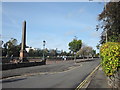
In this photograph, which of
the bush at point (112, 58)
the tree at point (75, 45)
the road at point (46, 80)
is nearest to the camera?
the bush at point (112, 58)

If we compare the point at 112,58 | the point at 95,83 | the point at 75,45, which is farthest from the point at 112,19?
the point at 75,45

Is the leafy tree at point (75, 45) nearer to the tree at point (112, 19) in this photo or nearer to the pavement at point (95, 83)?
the tree at point (112, 19)

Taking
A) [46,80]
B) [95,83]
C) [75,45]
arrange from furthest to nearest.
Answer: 1. [75,45]
2. [46,80]
3. [95,83]

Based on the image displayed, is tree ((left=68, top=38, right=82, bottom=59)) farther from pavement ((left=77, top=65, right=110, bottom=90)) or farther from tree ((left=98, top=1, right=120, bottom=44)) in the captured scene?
pavement ((left=77, top=65, right=110, bottom=90))

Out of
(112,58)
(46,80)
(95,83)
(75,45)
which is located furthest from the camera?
(75,45)

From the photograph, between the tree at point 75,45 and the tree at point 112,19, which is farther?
the tree at point 75,45

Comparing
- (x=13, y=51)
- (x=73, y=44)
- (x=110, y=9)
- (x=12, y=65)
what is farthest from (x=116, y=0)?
(x=73, y=44)

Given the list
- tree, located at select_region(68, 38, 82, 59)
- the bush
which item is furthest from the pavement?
tree, located at select_region(68, 38, 82, 59)

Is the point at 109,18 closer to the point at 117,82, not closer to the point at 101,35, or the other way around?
the point at 101,35

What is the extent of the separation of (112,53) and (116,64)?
54cm

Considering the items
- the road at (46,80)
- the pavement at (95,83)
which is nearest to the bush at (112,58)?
the pavement at (95,83)

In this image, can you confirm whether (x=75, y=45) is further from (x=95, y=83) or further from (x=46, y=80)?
(x=95, y=83)

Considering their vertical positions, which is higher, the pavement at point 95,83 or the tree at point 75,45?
the tree at point 75,45

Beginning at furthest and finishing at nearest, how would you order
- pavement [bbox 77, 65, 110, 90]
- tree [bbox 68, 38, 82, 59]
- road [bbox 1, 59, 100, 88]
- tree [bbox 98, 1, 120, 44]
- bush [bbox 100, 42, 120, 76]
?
tree [bbox 68, 38, 82, 59], tree [bbox 98, 1, 120, 44], road [bbox 1, 59, 100, 88], pavement [bbox 77, 65, 110, 90], bush [bbox 100, 42, 120, 76]
